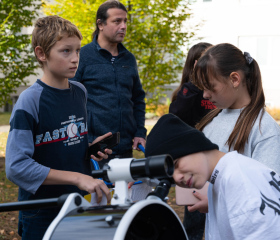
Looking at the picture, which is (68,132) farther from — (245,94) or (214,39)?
(214,39)

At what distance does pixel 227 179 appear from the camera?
194cm

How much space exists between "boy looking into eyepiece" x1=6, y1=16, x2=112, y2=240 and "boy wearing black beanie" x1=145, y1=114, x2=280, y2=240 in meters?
0.57

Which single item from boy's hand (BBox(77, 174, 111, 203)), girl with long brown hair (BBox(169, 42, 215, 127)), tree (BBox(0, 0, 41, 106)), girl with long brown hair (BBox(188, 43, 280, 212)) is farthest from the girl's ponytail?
tree (BBox(0, 0, 41, 106))

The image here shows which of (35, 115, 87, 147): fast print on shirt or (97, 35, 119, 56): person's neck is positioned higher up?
(97, 35, 119, 56): person's neck

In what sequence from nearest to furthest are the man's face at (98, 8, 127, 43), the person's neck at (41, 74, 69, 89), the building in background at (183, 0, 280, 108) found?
1. the person's neck at (41, 74, 69, 89)
2. the man's face at (98, 8, 127, 43)
3. the building in background at (183, 0, 280, 108)

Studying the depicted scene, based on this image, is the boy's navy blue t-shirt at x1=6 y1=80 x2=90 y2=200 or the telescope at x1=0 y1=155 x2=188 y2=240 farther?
the boy's navy blue t-shirt at x1=6 y1=80 x2=90 y2=200

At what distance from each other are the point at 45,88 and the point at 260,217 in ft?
4.55

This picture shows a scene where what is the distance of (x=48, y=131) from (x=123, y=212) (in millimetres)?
1250

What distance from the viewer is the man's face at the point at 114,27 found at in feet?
14.7

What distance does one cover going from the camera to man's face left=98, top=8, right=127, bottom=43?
14.7 feet

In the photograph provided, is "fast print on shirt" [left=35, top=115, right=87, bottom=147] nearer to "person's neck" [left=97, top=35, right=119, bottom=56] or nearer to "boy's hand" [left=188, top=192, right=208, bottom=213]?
"boy's hand" [left=188, top=192, right=208, bottom=213]

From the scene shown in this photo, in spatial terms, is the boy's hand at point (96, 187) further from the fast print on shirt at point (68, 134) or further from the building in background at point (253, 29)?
the building in background at point (253, 29)

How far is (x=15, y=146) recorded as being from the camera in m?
2.25

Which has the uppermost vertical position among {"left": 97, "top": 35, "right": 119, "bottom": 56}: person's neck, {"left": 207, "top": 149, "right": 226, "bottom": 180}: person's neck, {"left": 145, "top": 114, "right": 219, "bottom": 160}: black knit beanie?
{"left": 97, "top": 35, "right": 119, "bottom": 56}: person's neck
